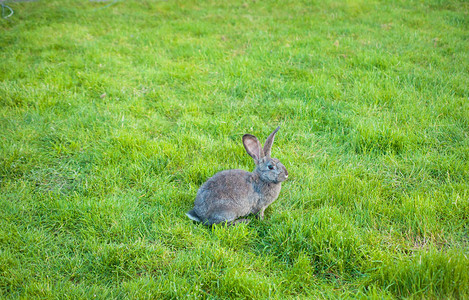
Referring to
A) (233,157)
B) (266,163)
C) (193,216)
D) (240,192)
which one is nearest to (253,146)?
(266,163)

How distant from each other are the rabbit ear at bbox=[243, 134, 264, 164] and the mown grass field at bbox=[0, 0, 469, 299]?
54cm

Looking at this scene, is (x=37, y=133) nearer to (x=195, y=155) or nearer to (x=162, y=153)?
(x=162, y=153)

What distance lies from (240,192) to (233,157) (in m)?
1.02

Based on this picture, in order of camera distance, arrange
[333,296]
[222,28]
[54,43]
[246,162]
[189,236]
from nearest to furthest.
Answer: [333,296], [189,236], [246,162], [54,43], [222,28]

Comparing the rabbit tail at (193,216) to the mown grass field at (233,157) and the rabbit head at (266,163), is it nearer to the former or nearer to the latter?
the mown grass field at (233,157)

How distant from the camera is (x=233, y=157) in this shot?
4.75 m

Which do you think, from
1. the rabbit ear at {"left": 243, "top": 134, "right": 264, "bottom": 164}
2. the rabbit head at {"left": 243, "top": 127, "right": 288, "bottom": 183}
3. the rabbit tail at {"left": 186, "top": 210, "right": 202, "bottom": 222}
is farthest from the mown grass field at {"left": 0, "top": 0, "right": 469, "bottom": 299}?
the rabbit ear at {"left": 243, "top": 134, "right": 264, "bottom": 164}

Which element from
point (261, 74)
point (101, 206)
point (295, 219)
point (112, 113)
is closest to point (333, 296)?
point (295, 219)

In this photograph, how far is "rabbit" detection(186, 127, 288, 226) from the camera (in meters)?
3.70

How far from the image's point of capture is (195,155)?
15.7ft

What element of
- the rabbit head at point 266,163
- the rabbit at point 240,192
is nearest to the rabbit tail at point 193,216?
the rabbit at point 240,192

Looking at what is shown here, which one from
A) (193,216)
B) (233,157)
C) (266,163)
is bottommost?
(193,216)

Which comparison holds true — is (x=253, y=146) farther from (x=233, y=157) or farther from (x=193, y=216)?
(x=193, y=216)

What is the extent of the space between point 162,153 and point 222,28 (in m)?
5.36
